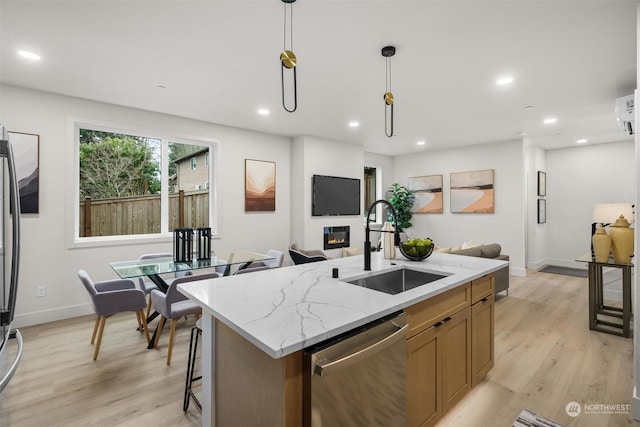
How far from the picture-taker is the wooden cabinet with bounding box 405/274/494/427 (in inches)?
62.3

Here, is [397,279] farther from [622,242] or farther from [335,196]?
[335,196]

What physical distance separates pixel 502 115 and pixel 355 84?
243cm

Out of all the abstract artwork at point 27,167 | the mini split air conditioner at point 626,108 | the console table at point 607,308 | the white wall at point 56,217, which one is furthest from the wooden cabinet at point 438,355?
the abstract artwork at point 27,167

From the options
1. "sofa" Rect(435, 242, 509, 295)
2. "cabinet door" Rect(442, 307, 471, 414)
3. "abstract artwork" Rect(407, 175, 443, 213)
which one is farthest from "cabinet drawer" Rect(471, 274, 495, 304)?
"abstract artwork" Rect(407, 175, 443, 213)

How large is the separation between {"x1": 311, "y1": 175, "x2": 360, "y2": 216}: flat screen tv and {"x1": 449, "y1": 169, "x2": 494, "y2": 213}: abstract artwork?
83.7 inches

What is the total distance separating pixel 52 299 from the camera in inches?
140

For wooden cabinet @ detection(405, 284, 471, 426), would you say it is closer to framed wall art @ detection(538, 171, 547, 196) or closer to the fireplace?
the fireplace

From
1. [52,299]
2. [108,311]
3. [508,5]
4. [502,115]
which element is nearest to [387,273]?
[508,5]

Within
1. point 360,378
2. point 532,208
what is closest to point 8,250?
point 360,378

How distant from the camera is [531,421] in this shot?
6.33ft

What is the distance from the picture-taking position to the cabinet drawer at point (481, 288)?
81.6 inches

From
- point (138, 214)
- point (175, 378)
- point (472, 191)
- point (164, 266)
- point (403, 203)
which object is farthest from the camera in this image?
point (403, 203)

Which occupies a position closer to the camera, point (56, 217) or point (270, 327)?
point (270, 327)

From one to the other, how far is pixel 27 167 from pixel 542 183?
28.3 ft
